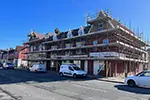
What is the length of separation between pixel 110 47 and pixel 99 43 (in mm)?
2405

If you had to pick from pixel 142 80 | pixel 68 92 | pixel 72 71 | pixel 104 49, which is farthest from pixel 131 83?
pixel 104 49

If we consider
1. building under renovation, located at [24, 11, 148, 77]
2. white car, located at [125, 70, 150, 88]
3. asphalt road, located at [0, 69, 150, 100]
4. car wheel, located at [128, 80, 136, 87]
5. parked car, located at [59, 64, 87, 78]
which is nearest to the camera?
asphalt road, located at [0, 69, 150, 100]

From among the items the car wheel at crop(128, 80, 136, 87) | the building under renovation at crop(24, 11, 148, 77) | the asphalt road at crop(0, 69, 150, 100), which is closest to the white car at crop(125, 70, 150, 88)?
the car wheel at crop(128, 80, 136, 87)

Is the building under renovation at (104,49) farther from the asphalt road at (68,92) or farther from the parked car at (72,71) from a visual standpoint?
the asphalt road at (68,92)

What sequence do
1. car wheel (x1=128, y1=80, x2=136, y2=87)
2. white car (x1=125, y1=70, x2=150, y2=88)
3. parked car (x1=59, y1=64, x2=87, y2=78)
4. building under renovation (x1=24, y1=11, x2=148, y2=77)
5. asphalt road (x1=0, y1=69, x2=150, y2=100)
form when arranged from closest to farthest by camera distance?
asphalt road (x1=0, y1=69, x2=150, y2=100), white car (x1=125, y1=70, x2=150, y2=88), car wheel (x1=128, y1=80, x2=136, y2=87), parked car (x1=59, y1=64, x2=87, y2=78), building under renovation (x1=24, y1=11, x2=148, y2=77)

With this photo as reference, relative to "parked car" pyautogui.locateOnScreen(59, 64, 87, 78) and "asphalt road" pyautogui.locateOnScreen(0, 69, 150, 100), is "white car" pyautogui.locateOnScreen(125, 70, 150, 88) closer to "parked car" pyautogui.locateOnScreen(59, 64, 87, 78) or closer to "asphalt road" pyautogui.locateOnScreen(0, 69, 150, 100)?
"asphalt road" pyautogui.locateOnScreen(0, 69, 150, 100)

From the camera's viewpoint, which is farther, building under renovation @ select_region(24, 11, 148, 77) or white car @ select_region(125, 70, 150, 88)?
building under renovation @ select_region(24, 11, 148, 77)

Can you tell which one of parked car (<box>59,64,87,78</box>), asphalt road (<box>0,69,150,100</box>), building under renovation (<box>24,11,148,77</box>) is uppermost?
building under renovation (<box>24,11,148,77</box>)

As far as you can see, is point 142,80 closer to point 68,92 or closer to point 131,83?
point 131,83

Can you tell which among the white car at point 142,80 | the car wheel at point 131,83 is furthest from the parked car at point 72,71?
the white car at point 142,80

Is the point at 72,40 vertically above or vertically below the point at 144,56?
above

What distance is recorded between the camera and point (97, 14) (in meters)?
27.0

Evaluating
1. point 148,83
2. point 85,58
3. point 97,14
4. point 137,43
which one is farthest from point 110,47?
point 148,83

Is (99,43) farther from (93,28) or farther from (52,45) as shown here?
(52,45)
